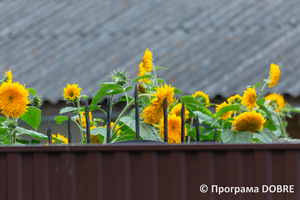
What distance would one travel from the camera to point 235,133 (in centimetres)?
169

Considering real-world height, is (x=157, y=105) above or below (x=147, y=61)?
below

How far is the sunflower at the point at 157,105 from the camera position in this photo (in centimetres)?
151

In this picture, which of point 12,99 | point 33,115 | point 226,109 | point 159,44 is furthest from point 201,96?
point 159,44

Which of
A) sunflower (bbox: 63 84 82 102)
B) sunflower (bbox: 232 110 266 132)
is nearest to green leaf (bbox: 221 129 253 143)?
sunflower (bbox: 232 110 266 132)

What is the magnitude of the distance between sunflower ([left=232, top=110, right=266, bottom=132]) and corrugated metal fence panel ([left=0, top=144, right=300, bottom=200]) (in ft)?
0.91

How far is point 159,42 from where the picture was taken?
4699mm

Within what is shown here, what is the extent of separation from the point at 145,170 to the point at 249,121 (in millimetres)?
562

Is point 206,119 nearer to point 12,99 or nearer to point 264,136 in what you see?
Answer: point 264,136

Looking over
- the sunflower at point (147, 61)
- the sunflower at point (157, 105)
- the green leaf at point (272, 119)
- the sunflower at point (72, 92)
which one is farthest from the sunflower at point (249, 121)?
the sunflower at point (72, 92)

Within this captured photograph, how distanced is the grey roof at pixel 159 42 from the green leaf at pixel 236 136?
2.04 m

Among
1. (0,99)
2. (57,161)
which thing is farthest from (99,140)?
(0,99)

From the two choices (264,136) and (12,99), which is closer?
(12,99)

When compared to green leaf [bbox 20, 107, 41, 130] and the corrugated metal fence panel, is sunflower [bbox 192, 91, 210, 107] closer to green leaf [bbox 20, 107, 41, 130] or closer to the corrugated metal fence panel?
the corrugated metal fence panel

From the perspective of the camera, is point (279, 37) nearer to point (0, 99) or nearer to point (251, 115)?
point (251, 115)
